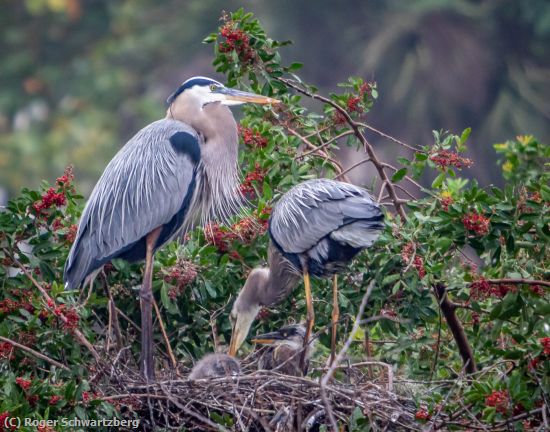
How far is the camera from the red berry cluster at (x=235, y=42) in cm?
602

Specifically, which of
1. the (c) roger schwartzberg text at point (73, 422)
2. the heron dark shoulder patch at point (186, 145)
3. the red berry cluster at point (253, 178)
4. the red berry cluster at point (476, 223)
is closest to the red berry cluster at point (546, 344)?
the red berry cluster at point (476, 223)

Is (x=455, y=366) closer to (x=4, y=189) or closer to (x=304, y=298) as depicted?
(x=304, y=298)

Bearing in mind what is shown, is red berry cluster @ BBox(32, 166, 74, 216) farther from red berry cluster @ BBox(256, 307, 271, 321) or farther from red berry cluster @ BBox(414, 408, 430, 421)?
red berry cluster @ BBox(414, 408, 430, 421)

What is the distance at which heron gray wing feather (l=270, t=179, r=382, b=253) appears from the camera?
19.1 feet

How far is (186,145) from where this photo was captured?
6.57 meters

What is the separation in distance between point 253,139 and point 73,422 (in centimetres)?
181

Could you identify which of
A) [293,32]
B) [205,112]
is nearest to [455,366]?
[205,112]

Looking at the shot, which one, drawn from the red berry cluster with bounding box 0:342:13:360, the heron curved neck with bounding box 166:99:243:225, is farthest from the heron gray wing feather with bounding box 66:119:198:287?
the red berry cluster with bounding box 0:342:13:360

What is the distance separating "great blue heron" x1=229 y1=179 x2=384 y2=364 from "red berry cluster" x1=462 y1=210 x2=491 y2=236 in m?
0.42

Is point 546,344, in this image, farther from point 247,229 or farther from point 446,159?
point 247,229

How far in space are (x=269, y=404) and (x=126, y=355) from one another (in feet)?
3.07

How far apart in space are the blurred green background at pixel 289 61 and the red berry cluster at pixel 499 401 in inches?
380

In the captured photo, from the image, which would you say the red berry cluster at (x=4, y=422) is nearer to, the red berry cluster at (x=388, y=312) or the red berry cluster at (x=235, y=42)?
the red berry cluster at (x=388, y=312)

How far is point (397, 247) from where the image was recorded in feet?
18.7
